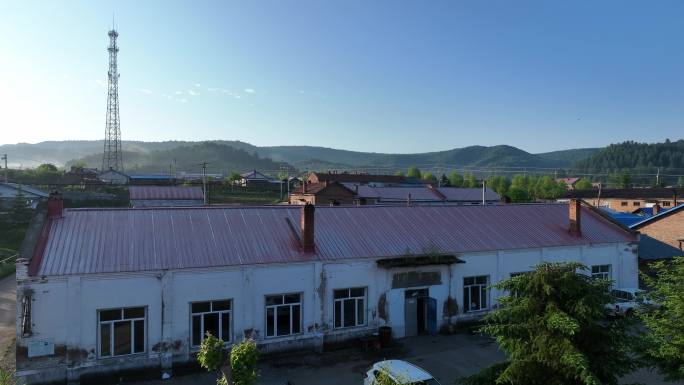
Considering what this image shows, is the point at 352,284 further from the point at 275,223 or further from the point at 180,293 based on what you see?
the point at 180,293

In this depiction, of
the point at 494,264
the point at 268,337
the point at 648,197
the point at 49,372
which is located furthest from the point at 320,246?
the point at 648,197

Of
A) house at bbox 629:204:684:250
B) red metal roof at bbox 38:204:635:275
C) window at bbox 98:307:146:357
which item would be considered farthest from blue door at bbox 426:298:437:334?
house at bbox 629:204:684:250

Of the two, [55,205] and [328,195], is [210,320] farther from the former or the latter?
[328,195]

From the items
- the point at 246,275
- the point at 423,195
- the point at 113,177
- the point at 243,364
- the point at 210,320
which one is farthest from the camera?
the point at 113,177

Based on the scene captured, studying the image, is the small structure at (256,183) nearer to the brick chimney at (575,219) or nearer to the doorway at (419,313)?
the brick chimney at (575,219)

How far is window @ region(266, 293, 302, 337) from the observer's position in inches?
727

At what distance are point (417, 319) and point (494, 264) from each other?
15.2 feet

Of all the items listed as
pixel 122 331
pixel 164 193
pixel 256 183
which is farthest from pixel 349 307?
pixel 256 183

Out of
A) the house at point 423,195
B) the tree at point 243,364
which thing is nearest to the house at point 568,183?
the house at point 423,195

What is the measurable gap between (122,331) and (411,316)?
11440 mm

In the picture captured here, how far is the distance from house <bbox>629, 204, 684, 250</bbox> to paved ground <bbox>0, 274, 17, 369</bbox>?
130ft

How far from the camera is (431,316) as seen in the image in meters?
21.1

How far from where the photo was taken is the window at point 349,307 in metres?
19.6

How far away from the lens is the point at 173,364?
16.8 metres
